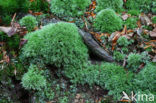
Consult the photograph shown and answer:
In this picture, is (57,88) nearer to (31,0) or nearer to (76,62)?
(76,62)

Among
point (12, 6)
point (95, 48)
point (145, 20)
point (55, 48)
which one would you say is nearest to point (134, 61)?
point (95, 48)

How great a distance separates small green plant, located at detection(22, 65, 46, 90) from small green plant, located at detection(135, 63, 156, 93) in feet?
5.10

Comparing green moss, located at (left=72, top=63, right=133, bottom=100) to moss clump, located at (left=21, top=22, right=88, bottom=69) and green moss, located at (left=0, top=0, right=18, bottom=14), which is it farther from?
green moss, located at (left=0, top=0, right=18, bottom=14)

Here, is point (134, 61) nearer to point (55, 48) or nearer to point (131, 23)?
point (131, 23)

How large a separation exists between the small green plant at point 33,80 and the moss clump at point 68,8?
150 centimetres

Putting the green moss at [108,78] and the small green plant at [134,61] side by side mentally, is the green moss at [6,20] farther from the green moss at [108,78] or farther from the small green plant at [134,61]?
the small green plant at [134,61]

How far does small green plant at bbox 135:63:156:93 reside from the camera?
3297 millimetres

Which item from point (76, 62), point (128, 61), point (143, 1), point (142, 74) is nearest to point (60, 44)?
point (76, 62)

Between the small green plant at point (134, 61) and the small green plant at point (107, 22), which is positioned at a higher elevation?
the small green plant at point (107, 22)

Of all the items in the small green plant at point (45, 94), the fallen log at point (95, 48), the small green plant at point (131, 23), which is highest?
the small green plant at point (131, 23)

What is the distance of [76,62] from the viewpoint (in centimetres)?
360

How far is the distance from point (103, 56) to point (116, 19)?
863mm

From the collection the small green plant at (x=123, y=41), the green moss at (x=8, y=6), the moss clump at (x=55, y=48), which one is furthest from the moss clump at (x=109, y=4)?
the green moss at (x=8, y=6)

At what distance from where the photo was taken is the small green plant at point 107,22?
159 inches
